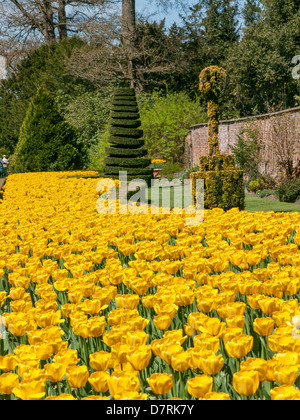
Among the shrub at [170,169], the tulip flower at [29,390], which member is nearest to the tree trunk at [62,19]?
the shrub at [170,169]

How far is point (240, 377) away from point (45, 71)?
29295 mm

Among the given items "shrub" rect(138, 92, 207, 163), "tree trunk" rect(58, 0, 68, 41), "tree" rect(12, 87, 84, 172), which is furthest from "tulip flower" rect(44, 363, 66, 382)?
"tree trunk" rect(58, 0, 68, 41)

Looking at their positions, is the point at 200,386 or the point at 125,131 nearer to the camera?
the point at 200,386

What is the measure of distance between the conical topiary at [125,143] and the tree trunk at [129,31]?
993cm

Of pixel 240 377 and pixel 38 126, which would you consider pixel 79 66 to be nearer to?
pixel 38 126

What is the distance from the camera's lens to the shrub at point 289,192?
11.4m

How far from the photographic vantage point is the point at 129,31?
2500cm

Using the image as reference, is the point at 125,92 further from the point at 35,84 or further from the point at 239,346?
the point at 239,346

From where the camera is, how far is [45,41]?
103 feet

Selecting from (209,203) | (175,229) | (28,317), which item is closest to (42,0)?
(209,203)

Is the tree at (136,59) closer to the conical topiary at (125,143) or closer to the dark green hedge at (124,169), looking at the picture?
the conical topiary at (125,143)

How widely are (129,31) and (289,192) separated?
56.3 feet

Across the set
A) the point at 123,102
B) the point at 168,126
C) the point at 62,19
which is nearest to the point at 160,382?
the point at 123,102
